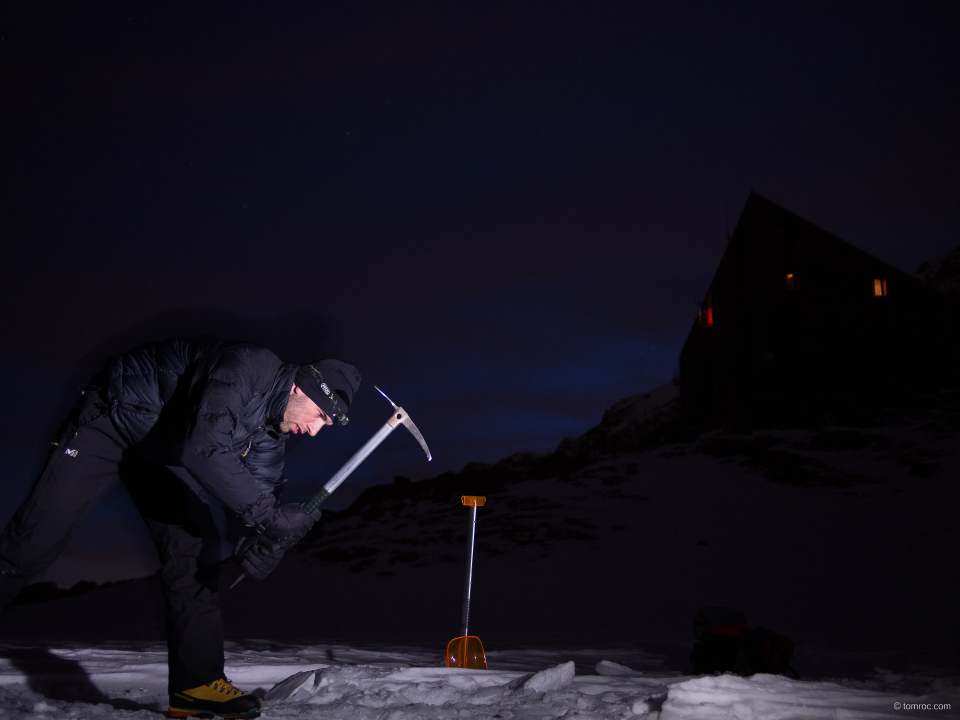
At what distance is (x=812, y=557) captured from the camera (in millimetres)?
13422

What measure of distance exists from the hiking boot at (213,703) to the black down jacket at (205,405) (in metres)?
0.61

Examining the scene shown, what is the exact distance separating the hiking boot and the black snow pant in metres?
0.07

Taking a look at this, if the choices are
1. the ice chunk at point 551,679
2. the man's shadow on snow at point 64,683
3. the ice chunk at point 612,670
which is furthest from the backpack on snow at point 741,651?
the man's shadow on snow at point 64,683

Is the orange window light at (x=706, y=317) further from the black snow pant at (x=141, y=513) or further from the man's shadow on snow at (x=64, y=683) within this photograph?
the black snow pant at (x=141, y=513)

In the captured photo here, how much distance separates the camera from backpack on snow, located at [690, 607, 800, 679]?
3.37 meters

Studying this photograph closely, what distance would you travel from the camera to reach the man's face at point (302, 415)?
2.85 metres

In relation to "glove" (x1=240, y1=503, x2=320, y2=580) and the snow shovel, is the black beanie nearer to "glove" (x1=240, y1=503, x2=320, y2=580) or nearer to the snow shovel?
"glove" (x1=240, y1=503, x2=320, y2=580)

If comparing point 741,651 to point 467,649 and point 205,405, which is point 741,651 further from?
point 205,405

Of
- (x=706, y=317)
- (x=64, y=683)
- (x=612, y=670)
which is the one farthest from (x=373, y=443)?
(x=706, y=317)

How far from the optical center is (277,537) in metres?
2.76

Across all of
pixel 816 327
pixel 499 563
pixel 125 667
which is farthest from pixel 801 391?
pixel 125 667

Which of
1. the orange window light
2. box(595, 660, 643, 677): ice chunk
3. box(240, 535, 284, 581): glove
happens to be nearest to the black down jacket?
box(240, 535, 284, 581): glove

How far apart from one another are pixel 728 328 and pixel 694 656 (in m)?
31.2

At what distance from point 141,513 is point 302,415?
755 millimetres
